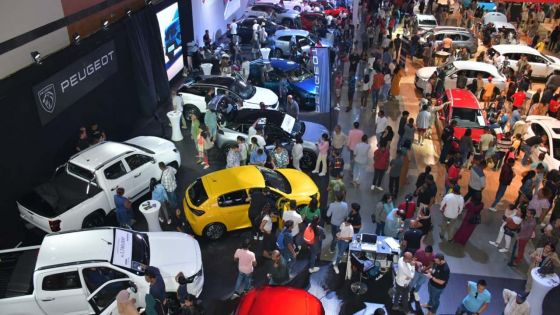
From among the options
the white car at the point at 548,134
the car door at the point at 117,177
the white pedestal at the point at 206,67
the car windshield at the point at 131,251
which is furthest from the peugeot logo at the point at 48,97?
the white car at the point at 548,134

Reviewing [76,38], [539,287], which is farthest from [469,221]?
[76,38]

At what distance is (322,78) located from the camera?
1703 centimetres

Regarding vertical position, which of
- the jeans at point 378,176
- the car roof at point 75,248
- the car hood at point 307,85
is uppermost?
the car roof at point 75,248

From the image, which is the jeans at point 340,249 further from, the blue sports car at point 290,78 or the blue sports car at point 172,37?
the blue sports car at point 172,37

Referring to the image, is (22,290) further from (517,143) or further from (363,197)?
(517,143)

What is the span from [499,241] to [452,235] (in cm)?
98

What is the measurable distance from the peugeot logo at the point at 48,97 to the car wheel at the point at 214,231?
15.2 ft

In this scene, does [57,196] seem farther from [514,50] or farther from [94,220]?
[514,50]

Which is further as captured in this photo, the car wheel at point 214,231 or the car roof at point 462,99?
the car roof at point 462,99

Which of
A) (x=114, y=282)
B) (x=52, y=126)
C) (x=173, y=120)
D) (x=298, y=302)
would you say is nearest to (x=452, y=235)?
(x=298, y=302)

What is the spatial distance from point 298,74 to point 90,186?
9.10 m

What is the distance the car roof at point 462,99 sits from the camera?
46.3ft

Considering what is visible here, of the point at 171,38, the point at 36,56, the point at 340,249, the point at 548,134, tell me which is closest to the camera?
the point at 340,249

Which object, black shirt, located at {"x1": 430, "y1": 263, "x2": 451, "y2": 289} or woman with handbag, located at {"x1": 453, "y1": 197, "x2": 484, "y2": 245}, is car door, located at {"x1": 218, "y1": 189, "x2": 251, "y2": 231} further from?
woman with handbag, located at {"x1": 453, "y1": 197, "x2": 484, "y2": 245}
